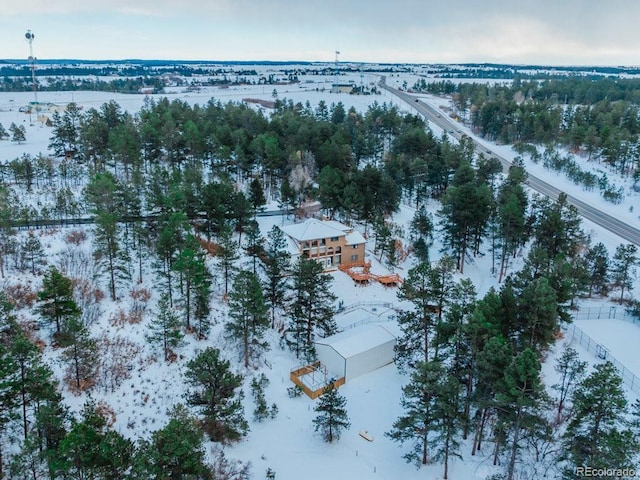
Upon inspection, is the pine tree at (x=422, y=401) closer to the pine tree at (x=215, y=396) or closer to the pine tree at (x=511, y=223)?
the pine tree at (x=215, y=396)

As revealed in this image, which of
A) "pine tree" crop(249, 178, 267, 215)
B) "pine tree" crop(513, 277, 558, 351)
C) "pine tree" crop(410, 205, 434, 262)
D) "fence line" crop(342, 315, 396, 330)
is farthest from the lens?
"pine tree" crop(410, 205, 434, 262)

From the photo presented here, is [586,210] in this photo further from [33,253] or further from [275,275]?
[33,253]

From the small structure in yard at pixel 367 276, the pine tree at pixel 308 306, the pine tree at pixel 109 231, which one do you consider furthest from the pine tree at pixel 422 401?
the pine tree at pixel 109 231

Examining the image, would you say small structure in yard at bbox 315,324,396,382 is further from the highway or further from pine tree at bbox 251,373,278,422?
the highway

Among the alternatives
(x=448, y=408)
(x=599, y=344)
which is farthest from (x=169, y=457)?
(x=599, y=344)

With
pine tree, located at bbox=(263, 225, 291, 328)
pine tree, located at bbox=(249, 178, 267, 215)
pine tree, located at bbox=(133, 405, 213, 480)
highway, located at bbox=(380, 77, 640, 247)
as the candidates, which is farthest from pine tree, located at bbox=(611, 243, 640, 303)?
pine tree, located at bbox=(133, 405, 213, 480)

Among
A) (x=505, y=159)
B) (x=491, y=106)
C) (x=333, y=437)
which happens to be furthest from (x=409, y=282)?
(x=491, y=106)

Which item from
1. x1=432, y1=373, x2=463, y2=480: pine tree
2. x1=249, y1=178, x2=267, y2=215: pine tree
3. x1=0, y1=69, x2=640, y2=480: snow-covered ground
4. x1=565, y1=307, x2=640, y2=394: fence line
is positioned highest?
x1=249, y1=178, x2=267, y2=215: pine tree
